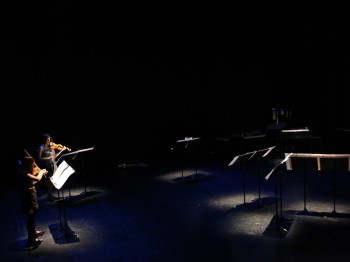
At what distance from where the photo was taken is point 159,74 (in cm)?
1301

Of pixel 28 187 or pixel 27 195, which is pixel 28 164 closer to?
pixel 28 187

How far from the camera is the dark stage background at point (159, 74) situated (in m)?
10.9

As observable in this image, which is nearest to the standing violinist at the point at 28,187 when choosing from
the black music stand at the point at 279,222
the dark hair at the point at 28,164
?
the dark hair at the point at 28,164

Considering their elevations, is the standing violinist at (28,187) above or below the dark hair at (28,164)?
below

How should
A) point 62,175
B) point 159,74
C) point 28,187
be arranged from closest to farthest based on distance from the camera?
point 28,187
point 62,175
point 159,74

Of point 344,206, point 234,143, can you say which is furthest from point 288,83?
point 344,206

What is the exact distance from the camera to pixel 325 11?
1353 cm

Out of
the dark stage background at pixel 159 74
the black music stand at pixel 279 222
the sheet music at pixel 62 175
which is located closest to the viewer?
the black music stand at pixel 279 222

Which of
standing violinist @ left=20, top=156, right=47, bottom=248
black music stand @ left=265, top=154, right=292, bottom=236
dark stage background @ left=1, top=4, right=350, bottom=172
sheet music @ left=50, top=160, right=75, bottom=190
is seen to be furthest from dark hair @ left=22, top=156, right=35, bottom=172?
dark stage background @ left=1, top=4, right=350, bottom=172

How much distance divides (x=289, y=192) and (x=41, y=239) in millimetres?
5127

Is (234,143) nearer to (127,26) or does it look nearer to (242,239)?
(127,26)

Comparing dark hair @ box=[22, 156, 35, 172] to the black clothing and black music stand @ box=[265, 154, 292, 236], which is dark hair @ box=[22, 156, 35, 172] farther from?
black music stand @ box=[265, 154, 292, 236]

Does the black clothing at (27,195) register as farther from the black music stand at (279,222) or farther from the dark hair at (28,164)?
the black music stand at (279,222)

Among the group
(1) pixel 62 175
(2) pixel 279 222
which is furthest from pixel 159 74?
(2) pixel 279 222
